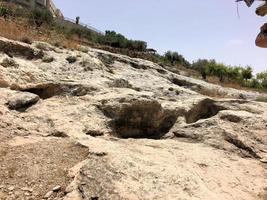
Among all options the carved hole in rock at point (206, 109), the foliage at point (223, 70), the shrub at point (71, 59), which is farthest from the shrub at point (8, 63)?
the foliage at point (223, 70)

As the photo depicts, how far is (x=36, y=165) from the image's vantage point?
7262mm

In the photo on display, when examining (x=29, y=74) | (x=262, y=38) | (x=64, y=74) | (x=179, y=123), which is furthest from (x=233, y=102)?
(x=262, y=38)

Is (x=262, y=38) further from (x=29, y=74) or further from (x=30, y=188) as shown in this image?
(x=29, y=74)

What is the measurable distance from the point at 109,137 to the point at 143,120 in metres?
2.12

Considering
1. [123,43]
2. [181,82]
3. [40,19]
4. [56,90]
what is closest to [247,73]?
[123,43]

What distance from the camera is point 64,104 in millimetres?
10344

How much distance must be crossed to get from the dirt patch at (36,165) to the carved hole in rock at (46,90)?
273 cm

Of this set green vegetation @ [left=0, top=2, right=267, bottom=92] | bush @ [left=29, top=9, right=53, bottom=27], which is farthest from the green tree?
bush @ [left=29, top=9, right=53, bottom=27]

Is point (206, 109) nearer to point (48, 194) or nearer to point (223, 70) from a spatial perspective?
point (48, 194)

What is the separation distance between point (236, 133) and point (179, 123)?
1.71 meters

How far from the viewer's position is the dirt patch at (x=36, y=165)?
656 cm

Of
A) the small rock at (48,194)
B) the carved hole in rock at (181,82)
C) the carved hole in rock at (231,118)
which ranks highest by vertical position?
the carved hole in rock at (181,82)

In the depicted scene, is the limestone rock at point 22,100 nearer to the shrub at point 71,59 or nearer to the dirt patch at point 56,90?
the dirt patch at point 56,90

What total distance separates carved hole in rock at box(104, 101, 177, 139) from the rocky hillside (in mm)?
29
